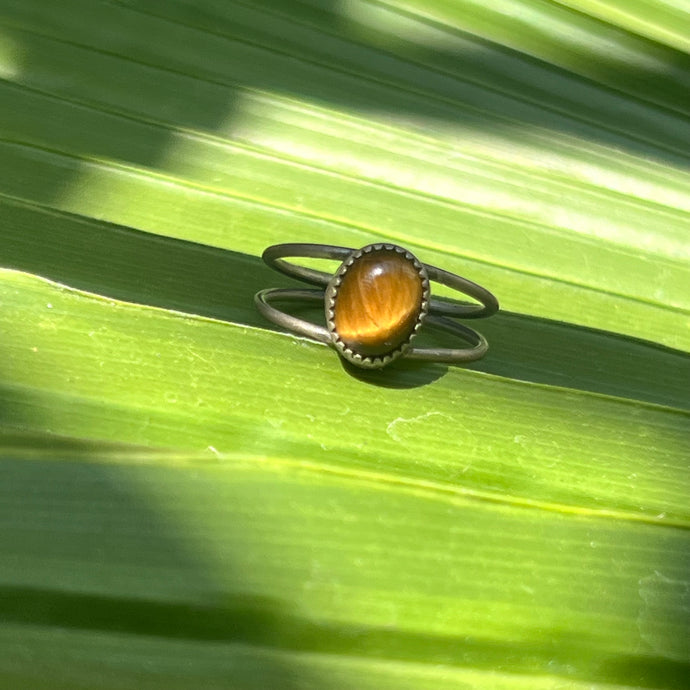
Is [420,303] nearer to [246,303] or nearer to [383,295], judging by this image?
[383,295]

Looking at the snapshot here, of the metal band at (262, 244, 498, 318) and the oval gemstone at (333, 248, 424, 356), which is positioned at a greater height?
the metal band at (262, 244, 498, 318)

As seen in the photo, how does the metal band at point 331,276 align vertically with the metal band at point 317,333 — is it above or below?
above

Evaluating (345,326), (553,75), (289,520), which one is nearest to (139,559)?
(289,520)

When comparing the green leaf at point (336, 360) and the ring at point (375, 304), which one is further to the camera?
the ring at point (375, 304)

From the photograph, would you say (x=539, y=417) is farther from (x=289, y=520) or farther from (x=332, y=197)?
(x=332, y=197)

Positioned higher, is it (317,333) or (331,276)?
(331,276)

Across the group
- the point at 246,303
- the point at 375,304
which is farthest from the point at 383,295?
the point at 246,303
